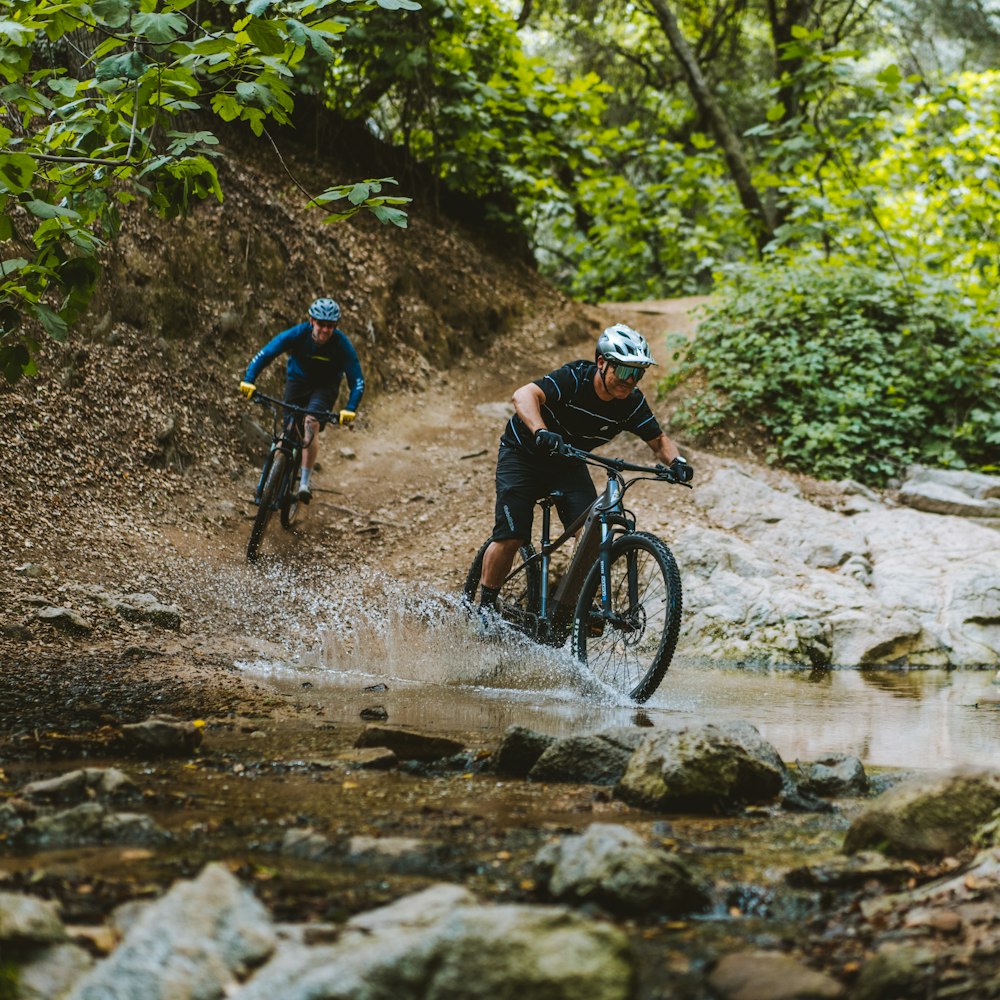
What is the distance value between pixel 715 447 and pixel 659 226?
27.4ft

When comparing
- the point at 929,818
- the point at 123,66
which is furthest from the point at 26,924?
the point at 123,66

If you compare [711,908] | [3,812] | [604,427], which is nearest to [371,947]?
[711,908]

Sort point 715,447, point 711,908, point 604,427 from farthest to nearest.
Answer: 1. point 715,447
2. point 604,427
3. point 711,908

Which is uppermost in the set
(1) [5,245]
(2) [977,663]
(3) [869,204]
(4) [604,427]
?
(3) [869,204]

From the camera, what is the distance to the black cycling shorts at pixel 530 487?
7.09 m

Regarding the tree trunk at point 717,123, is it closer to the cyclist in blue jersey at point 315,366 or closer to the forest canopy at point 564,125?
the forest canopy at point 564,125

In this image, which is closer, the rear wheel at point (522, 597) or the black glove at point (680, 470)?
the black glove at point (680, 470)

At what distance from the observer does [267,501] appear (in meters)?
10.3

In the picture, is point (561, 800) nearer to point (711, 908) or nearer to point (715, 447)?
point (711, 908)

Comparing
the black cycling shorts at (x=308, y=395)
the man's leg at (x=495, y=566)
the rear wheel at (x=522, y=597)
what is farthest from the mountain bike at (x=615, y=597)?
the black cycling shorts at (x=308, y=395)

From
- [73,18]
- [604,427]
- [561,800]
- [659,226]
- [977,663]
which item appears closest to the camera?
[561,800]

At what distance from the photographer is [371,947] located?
79.7 inches

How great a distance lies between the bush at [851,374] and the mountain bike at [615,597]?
24.4ft

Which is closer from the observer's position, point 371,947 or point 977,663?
point 371,947
